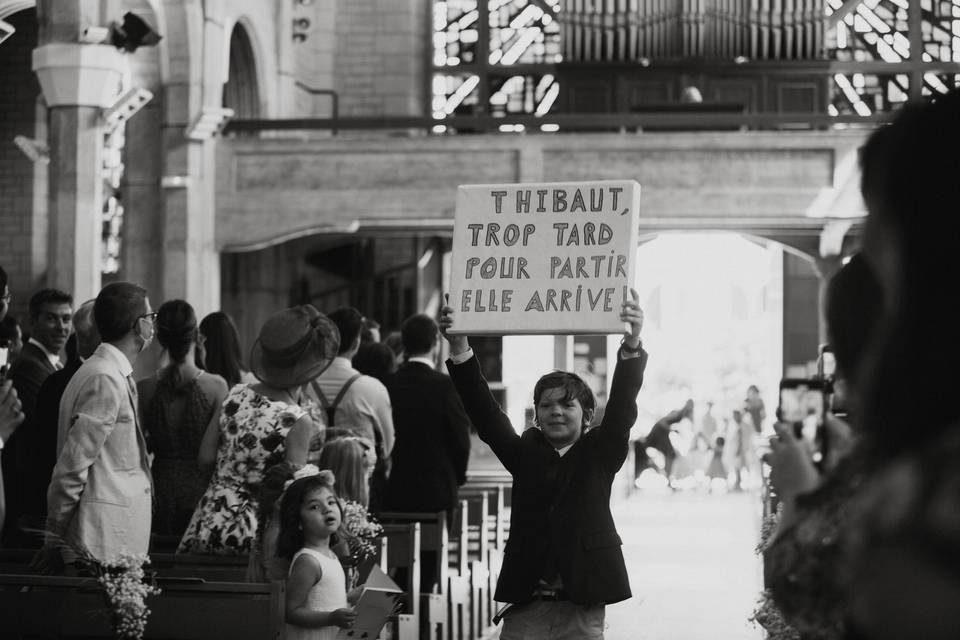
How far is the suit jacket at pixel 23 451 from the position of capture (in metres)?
5.68

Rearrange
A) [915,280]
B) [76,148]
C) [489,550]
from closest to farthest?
[915,280] < [489,550] < [76,148]

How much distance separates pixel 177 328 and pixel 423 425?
190cm

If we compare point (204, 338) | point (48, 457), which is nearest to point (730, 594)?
point (204, 338)

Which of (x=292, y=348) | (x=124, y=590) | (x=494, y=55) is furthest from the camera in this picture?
(x=494, y=55)

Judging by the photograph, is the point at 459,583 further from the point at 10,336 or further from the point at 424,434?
the point at 10,336

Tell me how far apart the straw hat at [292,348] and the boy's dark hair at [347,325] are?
1879 millimetres

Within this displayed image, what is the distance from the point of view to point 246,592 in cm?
445

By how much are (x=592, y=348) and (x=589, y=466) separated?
17.6 meters

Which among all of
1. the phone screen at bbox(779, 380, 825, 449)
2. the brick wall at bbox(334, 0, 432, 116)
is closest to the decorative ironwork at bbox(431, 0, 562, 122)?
the brick wall at bbox(334, 0, 432, 116)

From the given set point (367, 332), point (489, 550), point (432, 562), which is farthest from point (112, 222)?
point (432, 562)

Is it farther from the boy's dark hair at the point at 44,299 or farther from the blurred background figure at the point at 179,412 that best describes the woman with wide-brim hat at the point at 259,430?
the boy's dark hair at the point at 44,299

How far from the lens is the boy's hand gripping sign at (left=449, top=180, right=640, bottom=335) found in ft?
15.1

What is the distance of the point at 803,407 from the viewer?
270 centimetres

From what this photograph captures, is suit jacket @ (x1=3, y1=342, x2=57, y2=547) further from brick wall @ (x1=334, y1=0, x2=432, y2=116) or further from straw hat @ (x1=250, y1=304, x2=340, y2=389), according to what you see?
brick wall @ (x1=334, y1=0, x2=432, y2=116)
